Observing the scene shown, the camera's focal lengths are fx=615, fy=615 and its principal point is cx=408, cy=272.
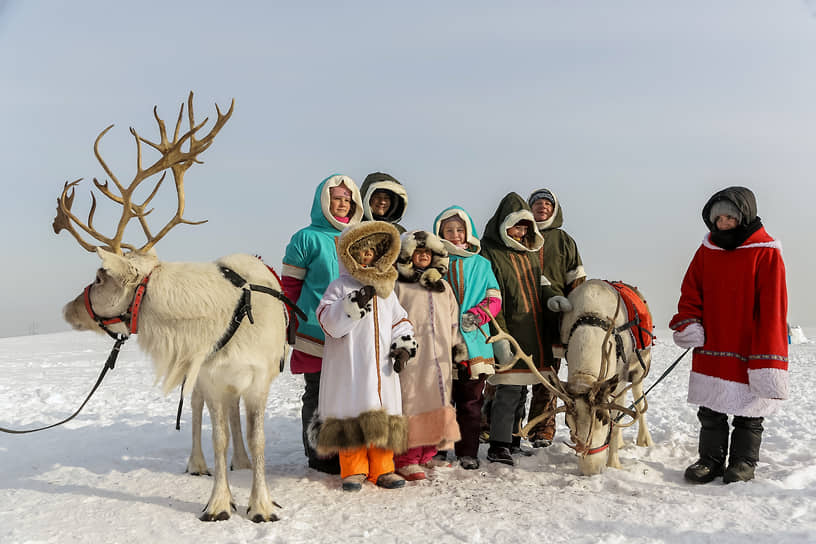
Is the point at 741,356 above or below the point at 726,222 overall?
below

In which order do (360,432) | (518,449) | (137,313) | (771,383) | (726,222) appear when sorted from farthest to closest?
(518,449)
(726,222)
(771,383)
(360,432)
(137,313)

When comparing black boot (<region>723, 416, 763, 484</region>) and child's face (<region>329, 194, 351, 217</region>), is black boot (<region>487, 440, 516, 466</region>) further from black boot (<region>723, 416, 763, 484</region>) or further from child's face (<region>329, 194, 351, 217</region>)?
child's face (<region>329, 194, 351, 217</region>)

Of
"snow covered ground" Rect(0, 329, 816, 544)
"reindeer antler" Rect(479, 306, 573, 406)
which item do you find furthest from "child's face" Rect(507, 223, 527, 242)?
"snow covered ground" Rect(0, 329, 816, 544)

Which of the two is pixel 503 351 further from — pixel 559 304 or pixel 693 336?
pixel 693 336

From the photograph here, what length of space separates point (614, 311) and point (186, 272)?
3.71 meters

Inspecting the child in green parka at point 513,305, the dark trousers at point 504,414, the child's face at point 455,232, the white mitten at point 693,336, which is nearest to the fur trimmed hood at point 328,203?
the child's face at point 455,232

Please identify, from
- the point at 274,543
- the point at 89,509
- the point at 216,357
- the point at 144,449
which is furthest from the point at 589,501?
the point at 144,449

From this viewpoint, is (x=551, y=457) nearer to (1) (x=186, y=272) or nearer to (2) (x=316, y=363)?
(2) (x=316, y=363)

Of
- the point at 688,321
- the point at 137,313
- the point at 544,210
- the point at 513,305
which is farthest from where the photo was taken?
the point at 544,210

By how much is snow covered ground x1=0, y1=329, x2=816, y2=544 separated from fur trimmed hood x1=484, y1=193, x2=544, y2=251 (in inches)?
77.7

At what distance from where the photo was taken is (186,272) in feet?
13.9

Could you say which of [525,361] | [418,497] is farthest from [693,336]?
[418,497]

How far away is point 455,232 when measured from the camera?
5.40 m

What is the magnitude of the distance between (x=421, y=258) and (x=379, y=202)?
3.05 feet
